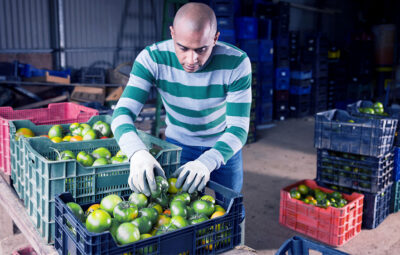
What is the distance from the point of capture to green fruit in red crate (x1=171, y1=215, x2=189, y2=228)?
1464mm

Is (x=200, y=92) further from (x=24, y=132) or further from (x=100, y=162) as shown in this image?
(x=24, y=132)

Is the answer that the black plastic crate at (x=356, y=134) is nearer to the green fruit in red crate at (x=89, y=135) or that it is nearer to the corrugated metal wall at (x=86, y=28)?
the green fruit in red crate at (x=89, y=135)

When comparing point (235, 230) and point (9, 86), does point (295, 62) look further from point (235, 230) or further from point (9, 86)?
point (235, 230)

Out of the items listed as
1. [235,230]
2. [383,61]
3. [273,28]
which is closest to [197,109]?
[235,230]

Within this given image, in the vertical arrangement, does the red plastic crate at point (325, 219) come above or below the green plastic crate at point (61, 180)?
below

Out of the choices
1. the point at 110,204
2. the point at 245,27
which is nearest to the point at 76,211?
the point at 110,204

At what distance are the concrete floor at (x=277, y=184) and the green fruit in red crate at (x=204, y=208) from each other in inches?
84.2

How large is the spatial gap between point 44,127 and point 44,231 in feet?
3.62

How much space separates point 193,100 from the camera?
223 centimetres

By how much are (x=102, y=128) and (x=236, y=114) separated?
95 centimetres

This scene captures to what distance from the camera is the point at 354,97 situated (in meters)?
11.6

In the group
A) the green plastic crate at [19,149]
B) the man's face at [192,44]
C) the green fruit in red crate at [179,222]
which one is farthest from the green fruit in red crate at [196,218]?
the green plastic crate at [19,149]

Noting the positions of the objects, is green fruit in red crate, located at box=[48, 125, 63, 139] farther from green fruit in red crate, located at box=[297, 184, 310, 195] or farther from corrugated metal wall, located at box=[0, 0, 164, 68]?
corrugated metal wall, located at box=[0, 0, 164, 68]

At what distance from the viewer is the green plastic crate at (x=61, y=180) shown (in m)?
1.71
